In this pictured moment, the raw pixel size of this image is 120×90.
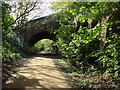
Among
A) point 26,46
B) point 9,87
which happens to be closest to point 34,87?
point 9,87

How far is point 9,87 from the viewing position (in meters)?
3.74

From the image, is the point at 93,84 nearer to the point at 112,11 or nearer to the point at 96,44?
the point at 96,44

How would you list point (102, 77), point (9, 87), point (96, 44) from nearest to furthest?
1. point (9, 87)
2. point (102, 77)
3. point (96, 44)

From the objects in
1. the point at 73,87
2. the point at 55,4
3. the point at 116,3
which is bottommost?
the point at 73,87

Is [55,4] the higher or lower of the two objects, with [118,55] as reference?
higher

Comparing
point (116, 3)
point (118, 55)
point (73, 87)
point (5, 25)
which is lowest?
point (73, 87)

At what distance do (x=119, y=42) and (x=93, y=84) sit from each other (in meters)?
1.68

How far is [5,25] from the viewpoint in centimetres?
485

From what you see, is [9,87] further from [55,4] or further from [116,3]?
[55,4]

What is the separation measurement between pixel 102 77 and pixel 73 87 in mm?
1232

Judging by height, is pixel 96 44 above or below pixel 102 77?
above

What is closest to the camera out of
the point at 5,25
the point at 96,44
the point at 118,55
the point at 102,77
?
the point at 118,55

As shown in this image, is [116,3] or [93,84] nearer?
[116,3]

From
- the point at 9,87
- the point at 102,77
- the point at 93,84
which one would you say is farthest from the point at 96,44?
the point at 9,87
